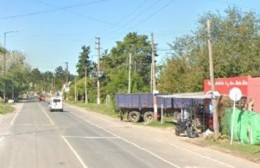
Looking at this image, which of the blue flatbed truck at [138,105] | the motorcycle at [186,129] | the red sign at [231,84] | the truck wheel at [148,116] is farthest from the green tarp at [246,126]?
the truck wheel at [148,116]

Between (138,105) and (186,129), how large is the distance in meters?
15.5

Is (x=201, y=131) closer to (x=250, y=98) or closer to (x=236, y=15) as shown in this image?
(x=250, y=98)

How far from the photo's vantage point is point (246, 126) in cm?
2761

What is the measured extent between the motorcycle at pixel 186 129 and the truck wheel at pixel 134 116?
1498 cm

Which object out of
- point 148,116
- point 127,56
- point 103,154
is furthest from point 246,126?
point 127,56

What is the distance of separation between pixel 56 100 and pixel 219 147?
4700cm

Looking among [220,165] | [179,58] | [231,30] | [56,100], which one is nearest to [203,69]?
[231,30]

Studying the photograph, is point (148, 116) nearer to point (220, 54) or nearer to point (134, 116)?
point (134, 116)

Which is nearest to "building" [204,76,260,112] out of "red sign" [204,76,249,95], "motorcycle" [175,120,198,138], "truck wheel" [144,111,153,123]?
"red sign" [204,76,249,95]

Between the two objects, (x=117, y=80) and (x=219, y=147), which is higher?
(x=117, y=80)

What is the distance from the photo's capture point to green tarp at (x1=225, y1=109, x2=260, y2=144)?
26.3m

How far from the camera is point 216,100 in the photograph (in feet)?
106

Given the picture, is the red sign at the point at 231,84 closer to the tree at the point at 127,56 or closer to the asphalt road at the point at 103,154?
the asphalt road at the point at 103,154

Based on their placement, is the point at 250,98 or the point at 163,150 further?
the point at 250,98
